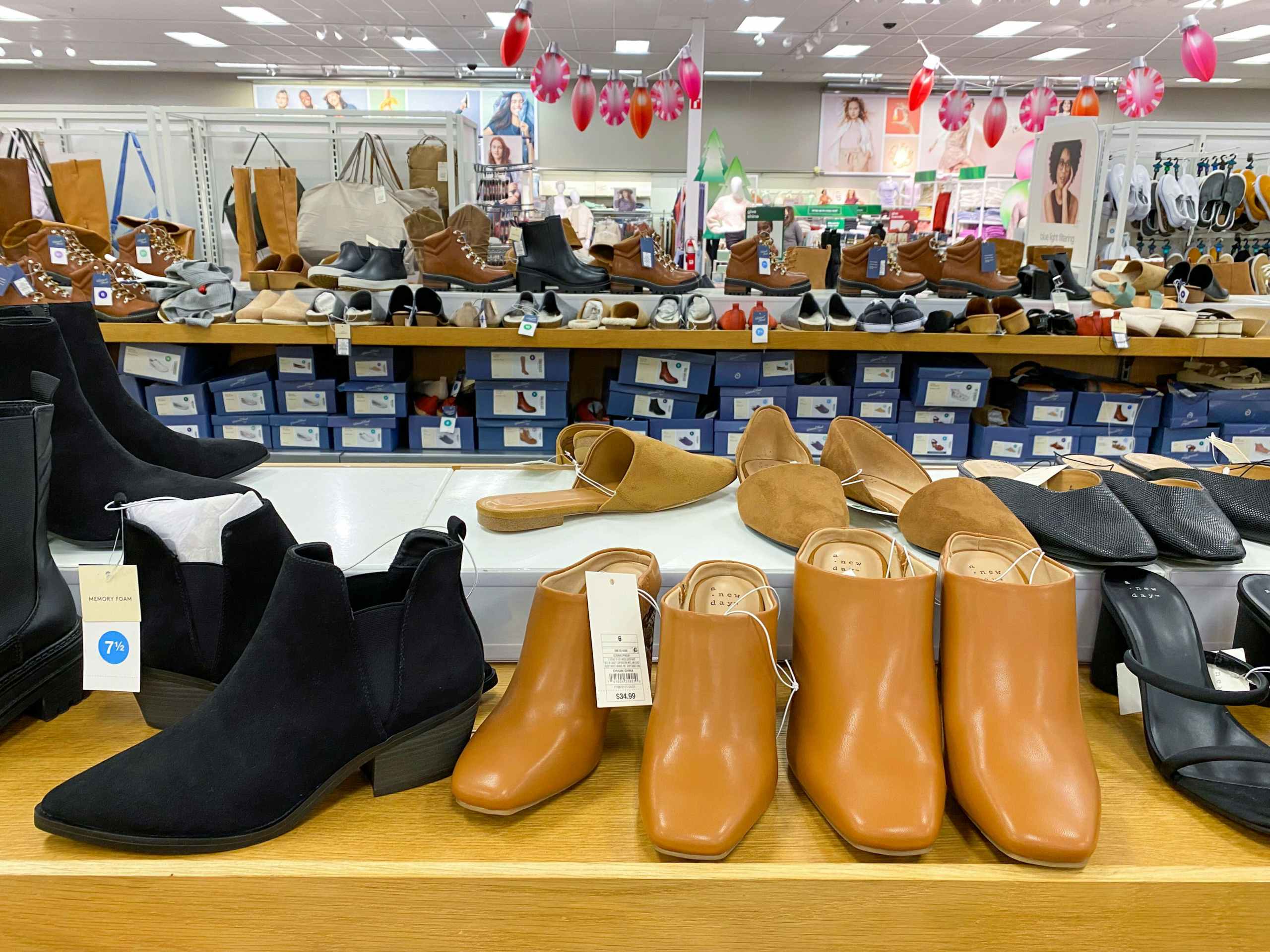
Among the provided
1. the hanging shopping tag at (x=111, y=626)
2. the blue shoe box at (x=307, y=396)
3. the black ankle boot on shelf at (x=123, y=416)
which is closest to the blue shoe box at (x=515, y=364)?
the blue shoe box at (x=307, y=396)

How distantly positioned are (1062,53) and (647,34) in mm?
4049

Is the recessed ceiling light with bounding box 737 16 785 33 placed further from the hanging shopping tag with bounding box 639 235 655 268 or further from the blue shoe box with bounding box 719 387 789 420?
the blue shoe box with bounding box 719 387 789 420

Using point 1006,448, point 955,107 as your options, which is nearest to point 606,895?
point 1006,448

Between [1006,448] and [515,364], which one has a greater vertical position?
[515,364]

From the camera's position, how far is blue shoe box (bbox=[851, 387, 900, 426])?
248cm

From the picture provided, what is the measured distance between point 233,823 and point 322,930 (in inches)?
4.6

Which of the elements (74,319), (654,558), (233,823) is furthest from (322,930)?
(74,319)

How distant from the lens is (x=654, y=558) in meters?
0.87

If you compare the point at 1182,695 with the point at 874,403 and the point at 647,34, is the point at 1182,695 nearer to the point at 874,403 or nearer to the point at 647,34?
the point at 874,403

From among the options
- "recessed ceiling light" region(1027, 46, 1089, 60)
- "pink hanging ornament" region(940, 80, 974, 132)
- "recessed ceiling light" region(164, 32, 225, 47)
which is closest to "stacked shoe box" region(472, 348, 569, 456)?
"pink hanging ornament" region(940, 80, 974, 132)

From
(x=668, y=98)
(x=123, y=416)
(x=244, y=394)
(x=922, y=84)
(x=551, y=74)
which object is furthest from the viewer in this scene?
(x=668, y=98)

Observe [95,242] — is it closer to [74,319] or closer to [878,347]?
[74,319]

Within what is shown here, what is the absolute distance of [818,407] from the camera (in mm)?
2488

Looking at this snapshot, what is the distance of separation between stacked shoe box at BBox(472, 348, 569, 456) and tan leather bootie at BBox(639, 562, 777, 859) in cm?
176
